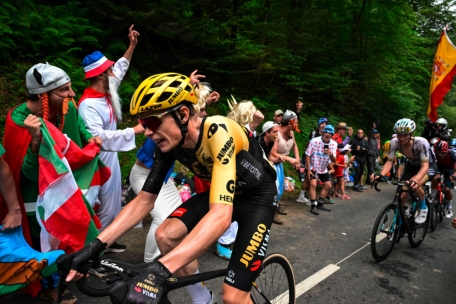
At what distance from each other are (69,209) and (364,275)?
3.71m

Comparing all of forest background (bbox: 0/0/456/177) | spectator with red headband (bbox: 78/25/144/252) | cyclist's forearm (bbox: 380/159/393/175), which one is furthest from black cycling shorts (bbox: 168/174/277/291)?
forest background (bbox: 0/0/456/177)

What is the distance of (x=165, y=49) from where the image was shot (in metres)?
10.2

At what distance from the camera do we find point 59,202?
8.61 ft

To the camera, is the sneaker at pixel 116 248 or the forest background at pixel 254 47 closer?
the sneaker at pixel 116 248

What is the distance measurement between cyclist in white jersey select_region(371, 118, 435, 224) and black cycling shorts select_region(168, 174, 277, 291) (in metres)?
3.35

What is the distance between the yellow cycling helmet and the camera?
6.46 feet

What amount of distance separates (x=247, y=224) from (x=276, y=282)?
0.98m

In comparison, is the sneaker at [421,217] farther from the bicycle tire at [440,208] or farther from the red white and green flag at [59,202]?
the red white and green flag at [59,202]

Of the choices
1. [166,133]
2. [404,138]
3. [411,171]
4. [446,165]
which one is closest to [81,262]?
[166,133]

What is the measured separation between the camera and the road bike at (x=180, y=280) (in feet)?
4.77

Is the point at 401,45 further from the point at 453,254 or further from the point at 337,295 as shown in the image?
the point at 337,295

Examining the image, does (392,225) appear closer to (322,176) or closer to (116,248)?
(322,176)

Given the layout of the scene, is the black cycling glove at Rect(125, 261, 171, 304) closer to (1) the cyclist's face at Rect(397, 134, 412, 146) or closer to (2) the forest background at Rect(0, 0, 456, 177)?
(1) the cyclist's face at Rect(397, 134, 412, 146)

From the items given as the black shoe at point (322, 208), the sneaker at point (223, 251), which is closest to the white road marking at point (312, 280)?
the sneaker at point (223, 251)
